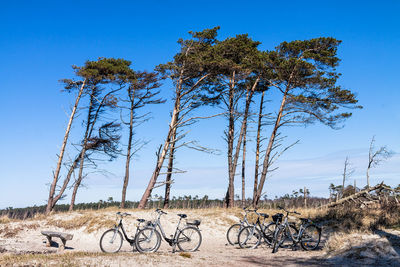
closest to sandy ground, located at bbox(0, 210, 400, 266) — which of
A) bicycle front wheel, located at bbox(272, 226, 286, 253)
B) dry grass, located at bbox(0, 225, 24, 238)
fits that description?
dry grass, located at bbox(0, 225, 24, 238)

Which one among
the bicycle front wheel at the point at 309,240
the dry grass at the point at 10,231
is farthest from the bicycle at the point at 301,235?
the dry grass at the point at 10,231

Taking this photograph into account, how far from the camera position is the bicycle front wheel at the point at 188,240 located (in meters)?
9.61

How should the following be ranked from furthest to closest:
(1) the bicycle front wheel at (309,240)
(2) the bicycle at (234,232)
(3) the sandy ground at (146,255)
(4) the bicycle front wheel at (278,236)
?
1. (2) the bicycle at (234,232)
2. (1) the bicycle front wheel at (309,240)
3. (4) the bicycle front wheel at (278,236)
4. (3) the sandy ground at (146,255)

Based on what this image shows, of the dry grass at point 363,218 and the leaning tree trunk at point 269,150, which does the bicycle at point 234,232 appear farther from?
the leaning tree trunk at point 269,150

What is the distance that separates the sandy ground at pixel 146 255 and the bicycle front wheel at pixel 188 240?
0.32m

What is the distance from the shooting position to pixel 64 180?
21.4 metres

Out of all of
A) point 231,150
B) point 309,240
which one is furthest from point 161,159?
point 309,240

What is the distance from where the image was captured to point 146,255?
26.5 ft

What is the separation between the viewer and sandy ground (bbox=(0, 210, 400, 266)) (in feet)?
24.1

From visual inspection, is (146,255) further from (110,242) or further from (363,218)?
(363,218)

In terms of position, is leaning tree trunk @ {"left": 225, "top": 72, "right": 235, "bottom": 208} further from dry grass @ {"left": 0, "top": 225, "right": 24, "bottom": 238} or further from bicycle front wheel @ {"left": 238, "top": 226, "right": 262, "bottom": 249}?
dry grass @ {"left": 0, "top": 225, "right": 24, "bottom": 238}

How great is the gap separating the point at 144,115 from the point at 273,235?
14.1 m

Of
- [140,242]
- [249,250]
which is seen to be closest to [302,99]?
[249,250]

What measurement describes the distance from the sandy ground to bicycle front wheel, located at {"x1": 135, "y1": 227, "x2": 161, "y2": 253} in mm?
264
